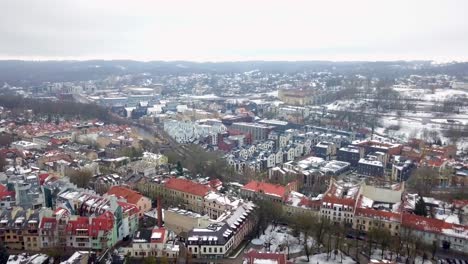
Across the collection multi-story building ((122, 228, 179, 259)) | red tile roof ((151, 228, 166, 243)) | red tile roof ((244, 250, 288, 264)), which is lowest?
multi-story building ((122, 228, 179, 259))

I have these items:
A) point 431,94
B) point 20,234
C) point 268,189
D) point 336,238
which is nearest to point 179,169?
point 268,189

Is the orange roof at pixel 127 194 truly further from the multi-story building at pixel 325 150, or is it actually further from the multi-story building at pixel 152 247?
the multi-story building at pixel 325 150

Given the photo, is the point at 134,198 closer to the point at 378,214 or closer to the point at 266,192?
the point at 266,192

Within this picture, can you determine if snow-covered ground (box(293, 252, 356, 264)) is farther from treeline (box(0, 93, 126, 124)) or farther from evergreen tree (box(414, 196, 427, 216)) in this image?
treeline (box(0, 93, 126, 124))

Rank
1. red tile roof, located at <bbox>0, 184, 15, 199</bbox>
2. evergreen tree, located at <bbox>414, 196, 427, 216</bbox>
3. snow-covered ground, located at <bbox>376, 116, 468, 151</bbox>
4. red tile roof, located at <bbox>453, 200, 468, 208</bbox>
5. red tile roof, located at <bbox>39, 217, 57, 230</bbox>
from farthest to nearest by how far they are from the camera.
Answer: snow-covered ground, located at <bbox>376, 116, 468, 151</bbox>, red tile roof, located at <bbox>453, 200, 468, 208</bbox>, evergreen tree, located at <bbox>414, 196, 427, 216</bbox>, red tile roof, located at <bbox>0, 184, 15, 199</bbox>, red tile roof, located at <bbox>39, 217, 57, 230</bbox>

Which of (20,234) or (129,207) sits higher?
(129,207)

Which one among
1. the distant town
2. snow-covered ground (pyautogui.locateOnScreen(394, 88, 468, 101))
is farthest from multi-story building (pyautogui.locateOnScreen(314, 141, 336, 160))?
snow-covered ground (pyautogui.locateOnScreen(394, 88, 468, 101))

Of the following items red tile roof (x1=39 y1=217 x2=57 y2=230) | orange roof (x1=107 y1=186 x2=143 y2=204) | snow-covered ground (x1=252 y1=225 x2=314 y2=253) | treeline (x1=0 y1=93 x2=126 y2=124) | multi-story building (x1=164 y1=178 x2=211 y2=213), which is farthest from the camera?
treeline (x1=0 y1=93 x2=126 y2=124)

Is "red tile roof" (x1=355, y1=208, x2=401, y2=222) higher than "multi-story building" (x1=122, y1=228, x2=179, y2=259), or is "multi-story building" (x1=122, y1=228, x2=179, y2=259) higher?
"red tile roof" (x1=355, y1=208, x2=401, y2=222)
